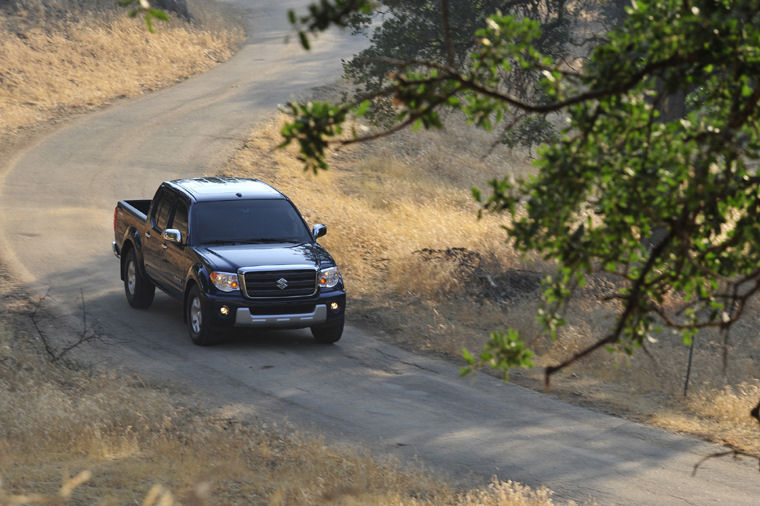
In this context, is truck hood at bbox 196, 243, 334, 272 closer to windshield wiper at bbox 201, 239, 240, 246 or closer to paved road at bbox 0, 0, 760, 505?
windshield wiper at bbox 201, 239, 240, 246

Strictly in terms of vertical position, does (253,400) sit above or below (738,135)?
below

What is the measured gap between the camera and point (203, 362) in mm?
12688

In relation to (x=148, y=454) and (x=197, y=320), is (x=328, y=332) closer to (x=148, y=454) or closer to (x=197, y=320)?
(x=197, y=320)

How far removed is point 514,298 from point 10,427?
9.89m

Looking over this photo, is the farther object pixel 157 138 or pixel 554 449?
pixel 157 138

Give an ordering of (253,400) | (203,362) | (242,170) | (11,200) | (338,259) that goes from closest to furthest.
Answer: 1. (253,400)
2. (203,362)
3. (338,259)
4. (11,200)
5. (242,170)

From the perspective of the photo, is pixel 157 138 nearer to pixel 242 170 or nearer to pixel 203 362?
pixel 242 170

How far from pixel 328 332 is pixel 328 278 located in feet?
3.14

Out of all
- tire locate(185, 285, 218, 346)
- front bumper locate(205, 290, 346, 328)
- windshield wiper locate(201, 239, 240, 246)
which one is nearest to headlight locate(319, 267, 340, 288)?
front bumper locate(205, 290, 346, 328)

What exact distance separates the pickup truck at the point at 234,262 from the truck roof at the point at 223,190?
15mm

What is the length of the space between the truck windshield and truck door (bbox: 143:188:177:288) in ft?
2.67

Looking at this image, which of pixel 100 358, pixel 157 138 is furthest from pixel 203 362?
pixel 157 138

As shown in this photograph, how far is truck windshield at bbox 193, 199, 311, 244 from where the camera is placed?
13.8m

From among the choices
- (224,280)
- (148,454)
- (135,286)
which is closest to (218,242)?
(224,280)
